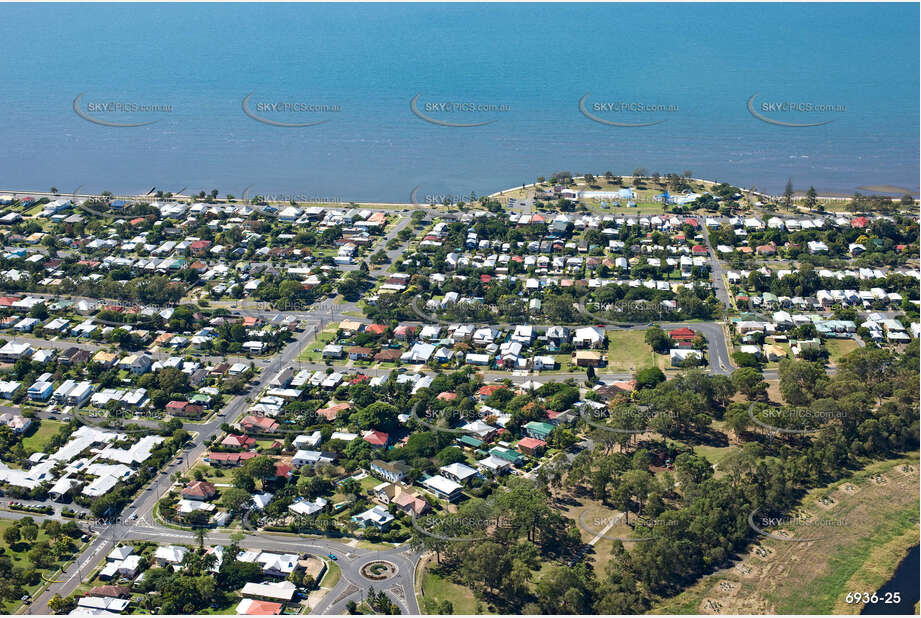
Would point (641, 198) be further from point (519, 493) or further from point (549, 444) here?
point (519, 493)

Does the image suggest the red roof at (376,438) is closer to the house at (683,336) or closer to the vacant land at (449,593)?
the vacant land at (449,593)

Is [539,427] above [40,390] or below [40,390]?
above

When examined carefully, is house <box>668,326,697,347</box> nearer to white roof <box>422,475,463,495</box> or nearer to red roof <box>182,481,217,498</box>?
white roof <box>422,475,463,495</box>

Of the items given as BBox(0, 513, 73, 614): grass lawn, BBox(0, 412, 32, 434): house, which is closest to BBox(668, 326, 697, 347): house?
BBox(0, 513, 73, 614): grass lawn

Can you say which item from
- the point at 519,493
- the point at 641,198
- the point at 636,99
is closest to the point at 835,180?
the point at 641,198

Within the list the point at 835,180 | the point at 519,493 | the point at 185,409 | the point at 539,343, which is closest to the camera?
the point at 519,493

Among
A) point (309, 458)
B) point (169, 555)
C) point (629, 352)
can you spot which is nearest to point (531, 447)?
point (309, 458)

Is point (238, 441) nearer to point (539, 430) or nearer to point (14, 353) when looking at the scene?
point (539, 430)
